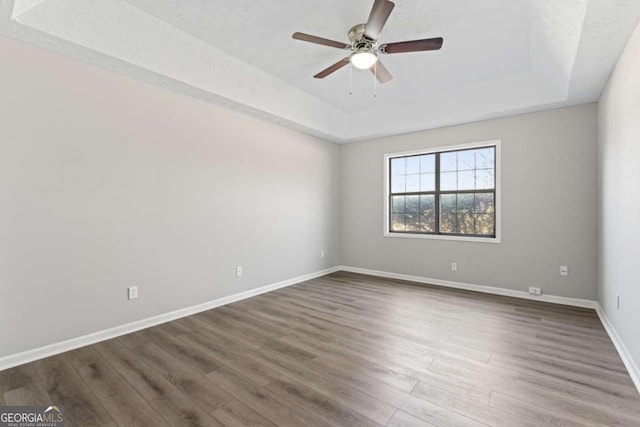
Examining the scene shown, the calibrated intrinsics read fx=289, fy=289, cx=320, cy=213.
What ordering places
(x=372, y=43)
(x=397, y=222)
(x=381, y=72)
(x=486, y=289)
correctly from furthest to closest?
(x=397, y=222), (x=486, y=289), (x=381, y=72), (x=372, y=43)

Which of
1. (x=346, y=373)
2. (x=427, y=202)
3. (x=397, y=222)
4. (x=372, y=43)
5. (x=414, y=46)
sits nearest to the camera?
(x=346, y=373)

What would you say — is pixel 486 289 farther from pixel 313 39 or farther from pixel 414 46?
pixel 313 39

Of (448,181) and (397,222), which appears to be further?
→ (397,222)

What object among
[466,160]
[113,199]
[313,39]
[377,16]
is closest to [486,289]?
[466,160]

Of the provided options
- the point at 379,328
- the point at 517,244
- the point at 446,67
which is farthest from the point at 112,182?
the point at 517,244

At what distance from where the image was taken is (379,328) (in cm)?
298

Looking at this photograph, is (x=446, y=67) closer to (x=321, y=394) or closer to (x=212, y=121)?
(x=212, y=121)

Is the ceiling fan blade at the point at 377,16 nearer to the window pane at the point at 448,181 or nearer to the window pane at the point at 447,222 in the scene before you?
the window pane at the point at 448,181

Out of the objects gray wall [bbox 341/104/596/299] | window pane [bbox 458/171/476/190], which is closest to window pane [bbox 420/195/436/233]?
gray wall [bbox 341/104/596/299]

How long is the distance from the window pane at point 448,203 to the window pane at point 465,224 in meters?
0.17

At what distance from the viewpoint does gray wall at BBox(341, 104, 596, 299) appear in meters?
3.57

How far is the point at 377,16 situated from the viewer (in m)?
2.17

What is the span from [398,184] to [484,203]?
56.3 inches

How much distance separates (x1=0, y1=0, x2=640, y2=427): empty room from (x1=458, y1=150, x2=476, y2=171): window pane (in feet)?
0.15
